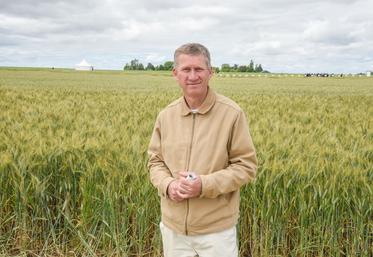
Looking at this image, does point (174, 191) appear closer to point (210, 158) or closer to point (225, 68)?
point (210, 158)

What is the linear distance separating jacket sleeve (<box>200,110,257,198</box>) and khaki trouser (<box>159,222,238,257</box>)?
0.97 feet

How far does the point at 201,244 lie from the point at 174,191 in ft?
1.45

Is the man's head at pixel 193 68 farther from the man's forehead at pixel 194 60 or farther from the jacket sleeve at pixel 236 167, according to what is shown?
the jacket sleeve at pixel 236 167

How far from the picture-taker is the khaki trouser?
9.02 feet

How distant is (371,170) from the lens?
427cm

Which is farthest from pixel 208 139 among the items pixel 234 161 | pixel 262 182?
pixel 262 182

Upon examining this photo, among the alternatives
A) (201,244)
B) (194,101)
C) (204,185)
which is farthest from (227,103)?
(201,244)

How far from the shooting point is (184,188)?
8.34 ft

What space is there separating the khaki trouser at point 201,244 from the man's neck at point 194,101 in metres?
0.81

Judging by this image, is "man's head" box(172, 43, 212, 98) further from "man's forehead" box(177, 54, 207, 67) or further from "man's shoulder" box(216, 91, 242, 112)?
"man's shoulder" box(216, 91, 242, 112)

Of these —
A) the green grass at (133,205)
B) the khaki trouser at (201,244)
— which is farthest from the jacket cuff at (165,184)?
the green grass at (133,205)

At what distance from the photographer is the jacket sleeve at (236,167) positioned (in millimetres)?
2598

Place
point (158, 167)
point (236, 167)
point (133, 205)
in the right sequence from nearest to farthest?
point (236, 167), point (158, 167), point (133, 205)

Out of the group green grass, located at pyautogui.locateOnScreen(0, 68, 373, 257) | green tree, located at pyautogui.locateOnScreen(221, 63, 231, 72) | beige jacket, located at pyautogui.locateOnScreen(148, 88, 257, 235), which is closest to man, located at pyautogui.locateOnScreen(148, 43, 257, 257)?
beige jacket, located at pyautogui.locateOnScreen(148, 88, 257, 235)
